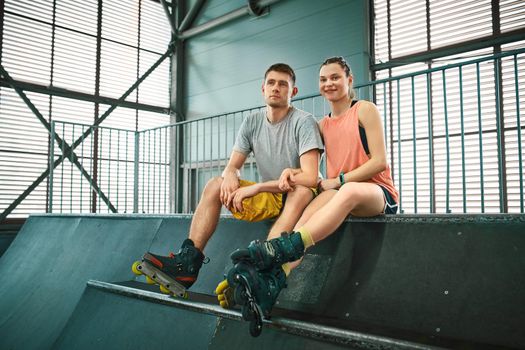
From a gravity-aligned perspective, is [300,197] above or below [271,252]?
above

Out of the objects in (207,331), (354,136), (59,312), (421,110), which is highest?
(421,110)

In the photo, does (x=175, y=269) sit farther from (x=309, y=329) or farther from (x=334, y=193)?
(x=334, y=193)

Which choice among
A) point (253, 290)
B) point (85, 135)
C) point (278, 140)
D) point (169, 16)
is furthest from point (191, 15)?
point (253, 290)

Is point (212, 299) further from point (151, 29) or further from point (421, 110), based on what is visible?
point (151, 29)

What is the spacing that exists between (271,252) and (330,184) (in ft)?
2.15

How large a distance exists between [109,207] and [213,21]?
423 cm

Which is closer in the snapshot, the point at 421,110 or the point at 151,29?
the point at 421,110

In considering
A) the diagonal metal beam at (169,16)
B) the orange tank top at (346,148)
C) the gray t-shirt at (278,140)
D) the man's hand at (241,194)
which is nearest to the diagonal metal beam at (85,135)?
the diagonal metal beam at (169,16)

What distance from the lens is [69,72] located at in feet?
25.3

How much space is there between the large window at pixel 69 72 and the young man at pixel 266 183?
4.85 meters

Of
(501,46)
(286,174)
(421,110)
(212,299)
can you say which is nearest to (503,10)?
(501,46)

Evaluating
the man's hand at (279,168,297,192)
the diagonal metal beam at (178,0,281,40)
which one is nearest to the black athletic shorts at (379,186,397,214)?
the man's hand at (279,168,297,192)

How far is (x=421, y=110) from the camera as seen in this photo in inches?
229

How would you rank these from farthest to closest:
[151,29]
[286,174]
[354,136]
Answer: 1. [151,29]
2. [354,136]
3. [286,174]
